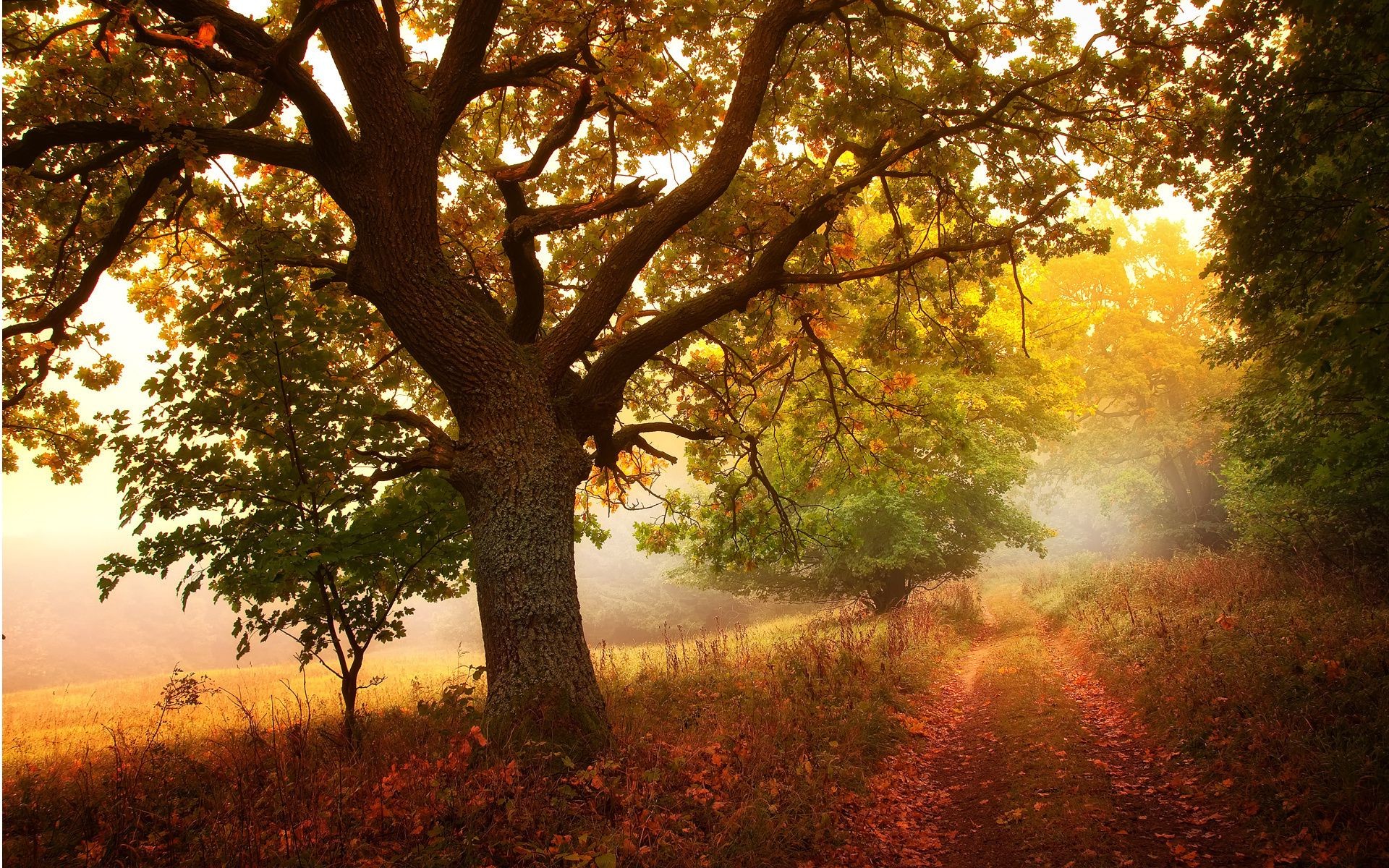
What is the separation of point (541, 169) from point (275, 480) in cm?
433

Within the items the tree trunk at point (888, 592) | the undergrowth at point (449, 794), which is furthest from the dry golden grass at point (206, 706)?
the tree trunk at point (888, 592)

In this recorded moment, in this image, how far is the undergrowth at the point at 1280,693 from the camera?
4391 millimetres

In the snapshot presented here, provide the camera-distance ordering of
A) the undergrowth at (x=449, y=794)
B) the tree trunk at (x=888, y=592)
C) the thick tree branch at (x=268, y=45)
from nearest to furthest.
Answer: the undergrowth at (x=449, y=794) → the thick tree branch at (x=268, y=45) → the tree trunk at (x=888, y=592)

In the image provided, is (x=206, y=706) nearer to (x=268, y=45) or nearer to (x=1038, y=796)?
(x=268, y=45)

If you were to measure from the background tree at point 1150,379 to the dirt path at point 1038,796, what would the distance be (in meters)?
18.1

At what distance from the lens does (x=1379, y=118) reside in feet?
17.0

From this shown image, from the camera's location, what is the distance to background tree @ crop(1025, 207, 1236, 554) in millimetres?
25609

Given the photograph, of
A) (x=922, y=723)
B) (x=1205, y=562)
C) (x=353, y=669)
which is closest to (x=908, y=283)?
(x=922, y=723)

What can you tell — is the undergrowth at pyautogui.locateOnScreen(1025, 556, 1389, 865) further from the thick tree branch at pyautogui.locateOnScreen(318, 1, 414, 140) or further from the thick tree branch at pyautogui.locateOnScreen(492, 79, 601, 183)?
the thick tree branch at pyautogui.locateOnScreen(318, 1, 414, 140)

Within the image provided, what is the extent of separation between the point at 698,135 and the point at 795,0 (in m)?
2.46

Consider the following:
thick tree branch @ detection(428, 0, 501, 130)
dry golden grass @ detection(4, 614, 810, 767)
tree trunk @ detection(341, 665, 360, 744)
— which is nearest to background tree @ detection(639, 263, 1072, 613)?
dry golden grass @ detection(4, 614, 810, 767)

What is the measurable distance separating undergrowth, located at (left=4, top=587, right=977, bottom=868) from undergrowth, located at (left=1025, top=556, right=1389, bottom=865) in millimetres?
3061

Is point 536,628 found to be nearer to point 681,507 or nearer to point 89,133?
point 681,507

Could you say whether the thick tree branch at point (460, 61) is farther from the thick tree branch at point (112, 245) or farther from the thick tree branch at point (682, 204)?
the thick tree branch at point (112, 245)
